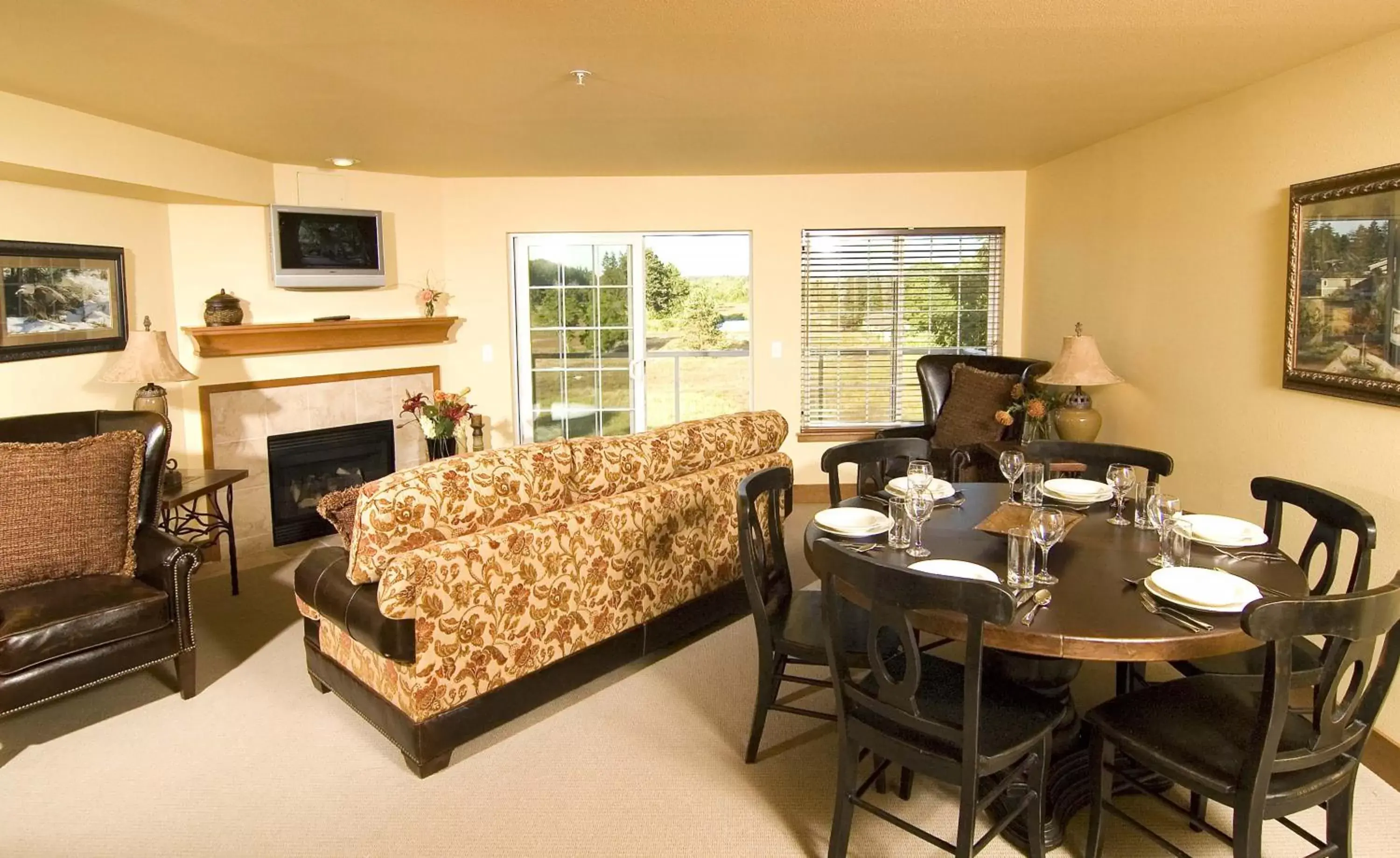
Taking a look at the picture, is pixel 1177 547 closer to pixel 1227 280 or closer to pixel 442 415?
pixel 1227 280

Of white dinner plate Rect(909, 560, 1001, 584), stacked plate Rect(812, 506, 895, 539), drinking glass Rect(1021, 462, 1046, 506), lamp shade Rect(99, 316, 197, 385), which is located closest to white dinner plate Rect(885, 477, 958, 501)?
stacked plate Rect(812, 506, 895, 539)

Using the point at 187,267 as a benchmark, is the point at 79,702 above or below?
below

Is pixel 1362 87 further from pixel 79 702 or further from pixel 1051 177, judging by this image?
pixel 79 702

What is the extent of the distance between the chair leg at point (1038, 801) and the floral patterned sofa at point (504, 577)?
167 centimetres

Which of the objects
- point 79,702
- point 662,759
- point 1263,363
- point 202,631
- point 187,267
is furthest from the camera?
point 187,267

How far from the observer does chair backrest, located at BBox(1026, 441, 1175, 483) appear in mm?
3381

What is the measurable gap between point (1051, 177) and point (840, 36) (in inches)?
130

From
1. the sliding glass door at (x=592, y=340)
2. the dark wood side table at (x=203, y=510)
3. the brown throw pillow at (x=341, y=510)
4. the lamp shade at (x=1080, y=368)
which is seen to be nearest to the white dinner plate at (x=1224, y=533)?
the lamp shade at (x=1080, y=368)

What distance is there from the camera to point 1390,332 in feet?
9.77

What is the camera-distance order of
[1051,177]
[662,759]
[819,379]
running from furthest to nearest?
[819,379]
[1051,177]
[662,759]

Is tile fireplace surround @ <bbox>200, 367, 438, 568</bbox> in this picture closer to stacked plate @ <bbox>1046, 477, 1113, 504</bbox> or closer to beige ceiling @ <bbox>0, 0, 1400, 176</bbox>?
beige ceiling @ <bbox>0, 0, 1400, 176</bbox>

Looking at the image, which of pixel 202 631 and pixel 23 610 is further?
pixel 202 631

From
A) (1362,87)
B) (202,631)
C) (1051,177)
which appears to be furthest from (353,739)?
(1051,177)

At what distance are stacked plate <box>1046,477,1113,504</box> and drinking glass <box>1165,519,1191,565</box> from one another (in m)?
0.53
